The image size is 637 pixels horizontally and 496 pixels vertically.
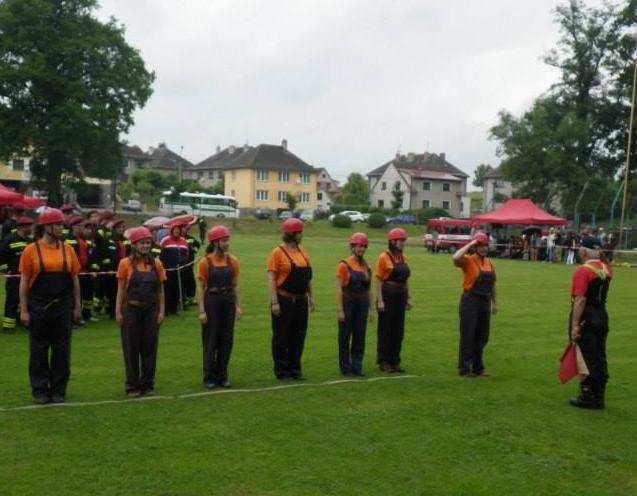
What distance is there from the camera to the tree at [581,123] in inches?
2202

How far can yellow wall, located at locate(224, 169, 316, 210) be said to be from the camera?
93.8m

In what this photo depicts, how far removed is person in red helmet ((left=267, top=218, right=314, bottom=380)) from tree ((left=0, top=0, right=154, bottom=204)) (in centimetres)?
4138

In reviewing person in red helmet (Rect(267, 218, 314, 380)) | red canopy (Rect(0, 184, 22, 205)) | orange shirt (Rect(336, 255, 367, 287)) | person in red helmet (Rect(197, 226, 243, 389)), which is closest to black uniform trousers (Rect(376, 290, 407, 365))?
orange shirt (Rect(336, 255, 367, 287))

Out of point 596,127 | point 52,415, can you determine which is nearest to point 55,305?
point 52,415

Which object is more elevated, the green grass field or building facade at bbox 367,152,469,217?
building facade at bbox 367,152,469,217

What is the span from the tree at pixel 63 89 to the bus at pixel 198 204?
775 inches

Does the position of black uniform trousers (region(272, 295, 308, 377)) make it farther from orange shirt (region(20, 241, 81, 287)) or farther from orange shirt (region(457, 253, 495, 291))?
orange shirt (region(20, 241, 81, 287))

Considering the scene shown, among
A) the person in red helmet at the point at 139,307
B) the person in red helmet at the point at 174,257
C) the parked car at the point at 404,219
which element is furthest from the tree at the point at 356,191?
the person in red helmet at the point at 139,307

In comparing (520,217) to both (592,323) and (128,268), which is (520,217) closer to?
(592,323)

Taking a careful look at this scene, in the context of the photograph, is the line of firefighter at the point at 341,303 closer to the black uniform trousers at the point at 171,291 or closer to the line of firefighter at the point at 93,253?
the line of firefighter at the point at 93,253

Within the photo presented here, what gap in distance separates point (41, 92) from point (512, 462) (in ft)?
156

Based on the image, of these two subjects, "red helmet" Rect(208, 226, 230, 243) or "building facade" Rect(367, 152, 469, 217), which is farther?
"building facade" Rect(367, 152, 469, 217)

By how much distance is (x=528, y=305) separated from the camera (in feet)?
59.4

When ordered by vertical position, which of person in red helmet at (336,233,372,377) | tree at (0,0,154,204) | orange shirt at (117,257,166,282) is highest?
tree at (0,0,154,204)
